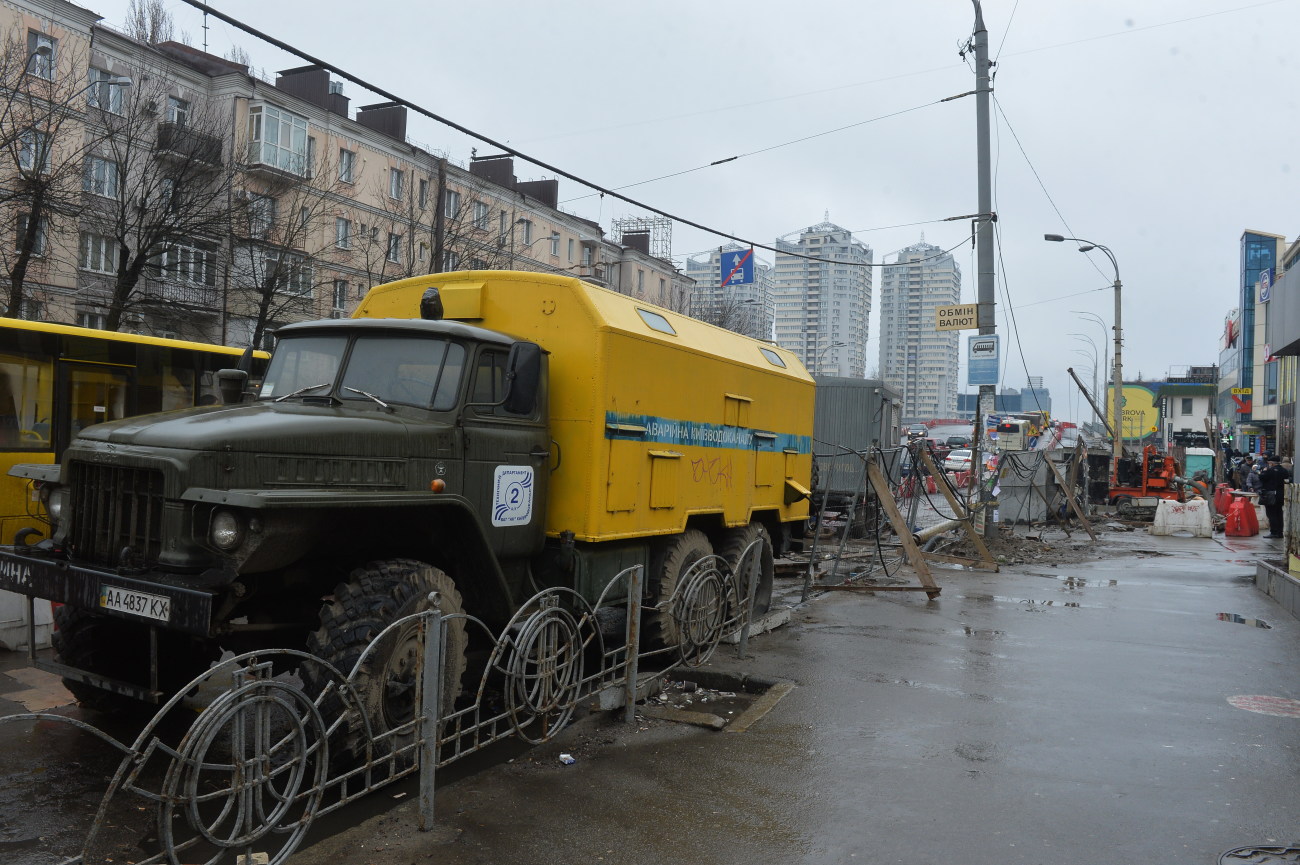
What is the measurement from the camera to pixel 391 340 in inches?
252

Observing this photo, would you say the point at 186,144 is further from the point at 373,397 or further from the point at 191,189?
the point at 373,397

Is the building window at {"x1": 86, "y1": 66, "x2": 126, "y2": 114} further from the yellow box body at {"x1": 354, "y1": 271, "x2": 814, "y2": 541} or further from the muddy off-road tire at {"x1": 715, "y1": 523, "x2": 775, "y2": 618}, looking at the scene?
the muddy off-road tire at {"x1": 715, "y1": 523, "x2": 775, "y2": 618}

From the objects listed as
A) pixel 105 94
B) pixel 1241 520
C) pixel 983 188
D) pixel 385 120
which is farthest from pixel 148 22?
pixel 1241 520

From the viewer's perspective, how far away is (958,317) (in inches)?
677

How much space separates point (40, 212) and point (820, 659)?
1704 cm

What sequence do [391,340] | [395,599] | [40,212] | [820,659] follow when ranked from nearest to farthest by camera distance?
1. [395,599]
2. [391,340]
3. [820,659]
4. [40,212]

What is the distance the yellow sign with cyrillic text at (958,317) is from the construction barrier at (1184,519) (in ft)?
35.9

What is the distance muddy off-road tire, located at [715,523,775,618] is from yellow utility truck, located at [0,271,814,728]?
363mm

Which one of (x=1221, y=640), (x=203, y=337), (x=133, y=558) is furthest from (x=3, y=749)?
(x=203, y=337)

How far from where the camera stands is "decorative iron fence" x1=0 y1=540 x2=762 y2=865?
12.3 ft

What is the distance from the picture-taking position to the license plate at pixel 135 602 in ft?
15.0

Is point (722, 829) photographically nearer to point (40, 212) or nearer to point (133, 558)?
point (133, 558)

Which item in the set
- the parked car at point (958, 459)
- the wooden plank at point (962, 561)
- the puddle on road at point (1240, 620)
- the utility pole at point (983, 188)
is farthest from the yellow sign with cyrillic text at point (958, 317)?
the parked car at point (958, 459)

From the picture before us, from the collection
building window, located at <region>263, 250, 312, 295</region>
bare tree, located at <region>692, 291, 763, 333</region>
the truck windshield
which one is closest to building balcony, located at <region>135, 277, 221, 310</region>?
building window, located at <region>263, 250, 312, 295</region>
